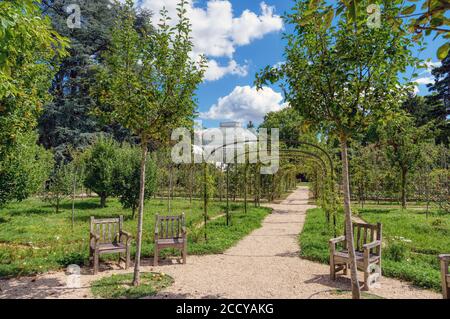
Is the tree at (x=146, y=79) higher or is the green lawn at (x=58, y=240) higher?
the tree at (x=146, y=79)

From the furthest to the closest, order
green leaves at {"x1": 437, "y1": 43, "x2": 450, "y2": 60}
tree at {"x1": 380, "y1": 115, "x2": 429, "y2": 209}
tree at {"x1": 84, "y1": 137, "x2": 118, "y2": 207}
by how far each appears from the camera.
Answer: tree at {"x1": 380, "y1": 115, "x2": 429, "y2": 209}
tree at {"x1": 84, "y1": 137, "x2": 118, "y2": 207}
green leaves at {"x1": 437, "y1": 43, "x2": 450, "y2": 60}

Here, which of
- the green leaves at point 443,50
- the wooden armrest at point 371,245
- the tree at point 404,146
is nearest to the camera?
the green leaves at point 443,50

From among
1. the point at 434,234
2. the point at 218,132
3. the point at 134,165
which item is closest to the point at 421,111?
the point at 218,132

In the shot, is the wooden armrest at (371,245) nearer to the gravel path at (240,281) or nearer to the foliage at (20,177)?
the gravel path at (240,281)

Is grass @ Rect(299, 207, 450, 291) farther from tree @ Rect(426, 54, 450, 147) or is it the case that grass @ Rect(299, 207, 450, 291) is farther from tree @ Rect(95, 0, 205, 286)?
tree @ Rect(426, 54, 450, 147)

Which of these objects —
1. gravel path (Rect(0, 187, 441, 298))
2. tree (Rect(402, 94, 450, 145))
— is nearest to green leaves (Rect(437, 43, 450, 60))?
gravel path (Rect(0, 187, 441, 298))

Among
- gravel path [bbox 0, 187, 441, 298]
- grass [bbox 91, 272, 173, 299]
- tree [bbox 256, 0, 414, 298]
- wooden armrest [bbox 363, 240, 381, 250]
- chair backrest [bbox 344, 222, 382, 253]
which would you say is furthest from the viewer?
chair backrest [bbox 344, 222, 382, 253]

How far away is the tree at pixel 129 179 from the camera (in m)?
12.0

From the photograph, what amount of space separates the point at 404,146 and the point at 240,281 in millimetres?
15438

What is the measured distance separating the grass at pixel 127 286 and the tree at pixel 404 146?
616 inches

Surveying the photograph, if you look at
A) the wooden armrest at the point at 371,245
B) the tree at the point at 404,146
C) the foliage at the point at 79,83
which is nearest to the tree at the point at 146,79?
the wooden armrest at the point at 371,245

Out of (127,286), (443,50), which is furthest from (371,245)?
(127,286)

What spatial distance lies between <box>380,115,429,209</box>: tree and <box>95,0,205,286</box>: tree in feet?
49.0

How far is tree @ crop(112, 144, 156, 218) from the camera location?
11969mm
